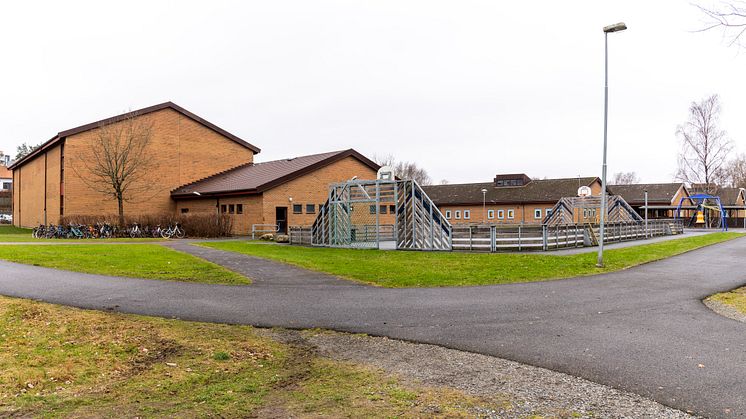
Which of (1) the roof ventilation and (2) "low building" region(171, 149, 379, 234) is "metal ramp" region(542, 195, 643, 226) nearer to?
(2) "low building" region(171, 149, 379, 234)

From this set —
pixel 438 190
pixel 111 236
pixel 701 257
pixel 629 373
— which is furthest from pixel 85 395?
pixel 438 190

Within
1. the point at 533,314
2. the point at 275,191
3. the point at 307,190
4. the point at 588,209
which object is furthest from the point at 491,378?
the point at 588,209

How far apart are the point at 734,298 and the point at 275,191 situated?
1086 inches

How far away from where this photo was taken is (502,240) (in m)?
21.2

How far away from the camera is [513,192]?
63.8 metres

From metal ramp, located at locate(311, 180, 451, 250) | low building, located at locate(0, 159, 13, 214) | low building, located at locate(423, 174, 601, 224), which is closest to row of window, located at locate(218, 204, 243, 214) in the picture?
metal ramp, located at locate(311, 180, 451, 250)

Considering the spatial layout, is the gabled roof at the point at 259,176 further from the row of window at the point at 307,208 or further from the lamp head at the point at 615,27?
the lamp head at the point at 615,27

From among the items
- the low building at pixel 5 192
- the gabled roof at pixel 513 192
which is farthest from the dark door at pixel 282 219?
the low building at pixel 5 192

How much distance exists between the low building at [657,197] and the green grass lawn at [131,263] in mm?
55296

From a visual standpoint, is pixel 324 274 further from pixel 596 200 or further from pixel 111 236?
pixel 596 200

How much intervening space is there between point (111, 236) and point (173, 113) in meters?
13.8

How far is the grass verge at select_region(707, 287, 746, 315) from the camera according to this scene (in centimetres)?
987

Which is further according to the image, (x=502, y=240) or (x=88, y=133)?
(x=88, y=133)

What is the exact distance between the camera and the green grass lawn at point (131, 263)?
13.6 m
